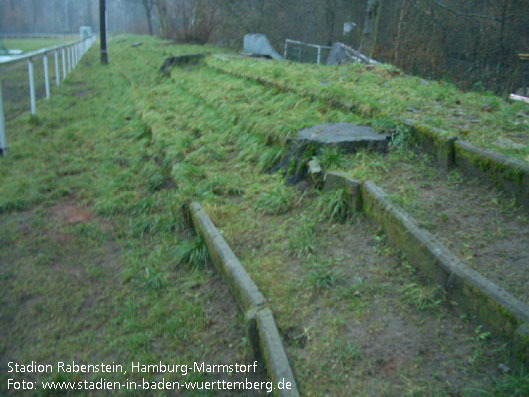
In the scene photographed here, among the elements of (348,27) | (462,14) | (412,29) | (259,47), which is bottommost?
(259,47)

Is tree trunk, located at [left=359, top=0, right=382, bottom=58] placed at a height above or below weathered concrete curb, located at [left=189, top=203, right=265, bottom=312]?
above

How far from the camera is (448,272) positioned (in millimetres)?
2723

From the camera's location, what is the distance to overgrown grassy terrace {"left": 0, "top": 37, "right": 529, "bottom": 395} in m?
2.49

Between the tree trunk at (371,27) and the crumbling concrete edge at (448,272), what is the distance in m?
11.2

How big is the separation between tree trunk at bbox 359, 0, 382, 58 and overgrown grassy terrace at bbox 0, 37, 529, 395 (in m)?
7.32

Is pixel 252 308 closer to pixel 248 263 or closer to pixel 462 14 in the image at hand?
pixel 248 263

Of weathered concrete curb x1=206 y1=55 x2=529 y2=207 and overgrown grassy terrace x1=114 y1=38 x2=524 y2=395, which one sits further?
weathered concrete curb x1=206 y1=55 x2=529 y2=207

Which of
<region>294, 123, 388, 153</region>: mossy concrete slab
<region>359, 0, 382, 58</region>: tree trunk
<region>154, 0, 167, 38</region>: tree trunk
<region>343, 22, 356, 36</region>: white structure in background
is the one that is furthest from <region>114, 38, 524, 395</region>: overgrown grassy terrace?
<region>154, 0, 167, 38</region>: tree trunk

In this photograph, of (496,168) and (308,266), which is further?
(496,168)

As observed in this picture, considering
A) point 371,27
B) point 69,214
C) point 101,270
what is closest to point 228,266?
point 101,270

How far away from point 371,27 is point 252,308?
13.5 meters

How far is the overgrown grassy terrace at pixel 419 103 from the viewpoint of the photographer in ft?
14.4

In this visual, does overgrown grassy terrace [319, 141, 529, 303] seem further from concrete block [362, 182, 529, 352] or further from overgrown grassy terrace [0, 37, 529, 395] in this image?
overgrown grassy terrace [0, 37, 529, 395]

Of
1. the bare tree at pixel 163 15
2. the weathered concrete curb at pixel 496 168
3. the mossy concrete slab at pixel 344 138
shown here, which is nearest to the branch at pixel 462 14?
the mossy concrete slab at pixel 344 138
